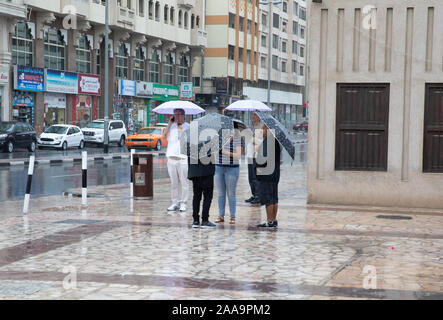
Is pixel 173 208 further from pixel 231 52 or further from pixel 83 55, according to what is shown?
pixel 231 52

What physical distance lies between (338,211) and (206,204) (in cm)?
331

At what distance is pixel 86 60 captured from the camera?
47.7m

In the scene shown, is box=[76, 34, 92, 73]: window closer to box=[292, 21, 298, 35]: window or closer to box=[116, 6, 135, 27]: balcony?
box=[116, 6, 135, 27]: balcony

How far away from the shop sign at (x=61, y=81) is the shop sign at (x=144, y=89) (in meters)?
8.37

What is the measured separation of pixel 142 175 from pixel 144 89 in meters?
39.6

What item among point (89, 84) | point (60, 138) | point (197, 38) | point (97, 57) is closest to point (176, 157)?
point (60, 138)

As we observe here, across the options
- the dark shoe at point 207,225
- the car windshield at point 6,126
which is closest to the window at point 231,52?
the car windshield at point 6,126

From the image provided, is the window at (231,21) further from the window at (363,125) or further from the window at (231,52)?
the window at (363,125)

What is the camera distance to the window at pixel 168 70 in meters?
59.2

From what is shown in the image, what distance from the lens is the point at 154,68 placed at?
57156 millimetres

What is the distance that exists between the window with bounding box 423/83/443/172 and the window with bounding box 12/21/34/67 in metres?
31.2
